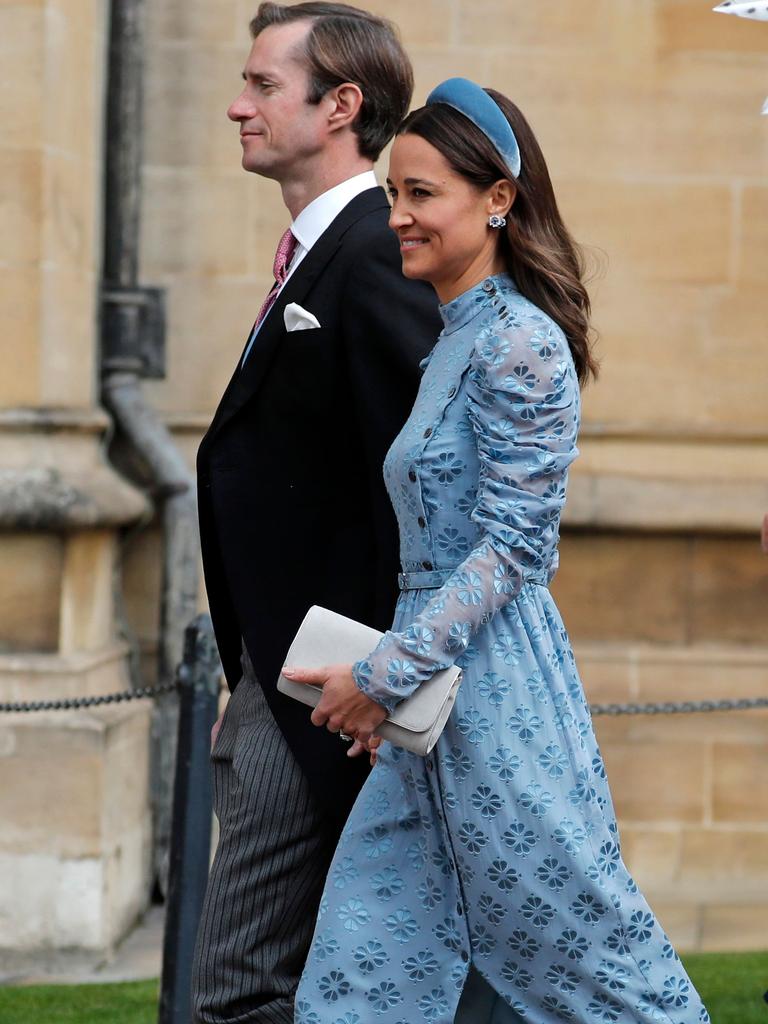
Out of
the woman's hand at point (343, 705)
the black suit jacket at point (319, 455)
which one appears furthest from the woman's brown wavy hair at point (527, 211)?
the woman's hand at point (343, 705)

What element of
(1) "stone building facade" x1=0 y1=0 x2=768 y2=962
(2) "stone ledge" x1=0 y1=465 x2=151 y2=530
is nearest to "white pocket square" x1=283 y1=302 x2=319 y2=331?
(2) "stone ledge" x1=0 y1=465 x2=151 y2=530

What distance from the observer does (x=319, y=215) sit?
297 cm

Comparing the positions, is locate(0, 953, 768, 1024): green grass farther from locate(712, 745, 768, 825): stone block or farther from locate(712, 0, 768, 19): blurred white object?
locate(712, 0, 768, 19): blurred white object

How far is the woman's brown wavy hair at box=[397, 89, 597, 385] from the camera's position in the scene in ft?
8.10

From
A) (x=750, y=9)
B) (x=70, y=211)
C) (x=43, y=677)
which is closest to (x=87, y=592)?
(x=43, y=677)

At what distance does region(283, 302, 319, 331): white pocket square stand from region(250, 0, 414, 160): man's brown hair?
0.38 metres

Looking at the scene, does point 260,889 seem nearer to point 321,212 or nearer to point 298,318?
point 298,318

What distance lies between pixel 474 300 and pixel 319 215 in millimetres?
548

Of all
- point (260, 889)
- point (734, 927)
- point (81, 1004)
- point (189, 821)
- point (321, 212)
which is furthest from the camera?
point (734, 927)

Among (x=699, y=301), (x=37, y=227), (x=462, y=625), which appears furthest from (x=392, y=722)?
(x=699, y=301)

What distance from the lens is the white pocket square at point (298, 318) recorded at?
280 cm

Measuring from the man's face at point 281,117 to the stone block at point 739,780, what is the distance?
127 inches

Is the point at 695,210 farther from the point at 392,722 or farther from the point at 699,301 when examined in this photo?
the point at 392,722

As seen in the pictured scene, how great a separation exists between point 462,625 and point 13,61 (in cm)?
341
